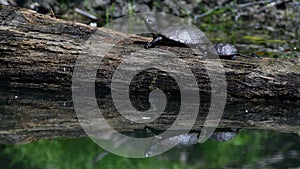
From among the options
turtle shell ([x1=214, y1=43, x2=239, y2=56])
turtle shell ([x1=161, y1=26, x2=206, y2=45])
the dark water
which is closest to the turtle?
turtle shell ([x1=161, y1=26, x2=206, y2=45])

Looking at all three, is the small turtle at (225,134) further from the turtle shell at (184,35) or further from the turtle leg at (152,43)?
the turtle shell at (184,35)

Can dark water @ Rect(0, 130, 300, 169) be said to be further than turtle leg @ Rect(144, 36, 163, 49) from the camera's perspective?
No

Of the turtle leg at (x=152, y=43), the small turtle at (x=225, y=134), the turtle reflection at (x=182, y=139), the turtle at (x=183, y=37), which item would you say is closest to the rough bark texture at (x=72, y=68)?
the turtle leg at (x=152, y=43)

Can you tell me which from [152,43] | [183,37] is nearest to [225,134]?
[152,43]

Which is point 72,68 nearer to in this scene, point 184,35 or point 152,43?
point 152,43

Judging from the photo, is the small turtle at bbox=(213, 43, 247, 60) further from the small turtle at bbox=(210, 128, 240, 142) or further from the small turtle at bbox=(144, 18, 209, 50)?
the small turtle at bbox=(210, 128, 240, 142)
